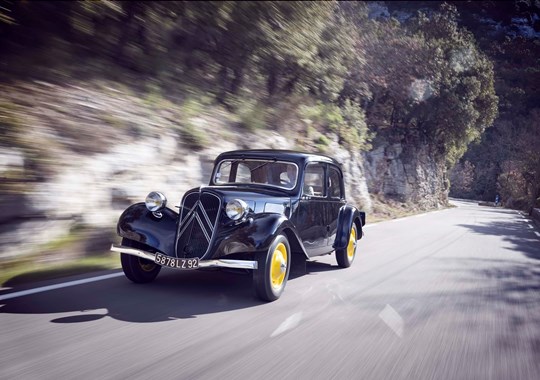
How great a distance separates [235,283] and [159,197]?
1396 millimetres

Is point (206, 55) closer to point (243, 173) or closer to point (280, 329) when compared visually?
point (243, 173)

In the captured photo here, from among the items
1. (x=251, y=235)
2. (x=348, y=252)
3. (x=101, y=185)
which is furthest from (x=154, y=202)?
(x=348, y=252)

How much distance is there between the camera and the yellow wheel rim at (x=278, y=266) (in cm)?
486

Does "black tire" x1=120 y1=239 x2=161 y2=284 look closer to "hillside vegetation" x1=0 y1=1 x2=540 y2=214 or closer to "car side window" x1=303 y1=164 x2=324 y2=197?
"hillside vegetation" x1=0 y1=1 x2=540 y2=214

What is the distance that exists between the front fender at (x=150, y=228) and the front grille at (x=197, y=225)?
121mm

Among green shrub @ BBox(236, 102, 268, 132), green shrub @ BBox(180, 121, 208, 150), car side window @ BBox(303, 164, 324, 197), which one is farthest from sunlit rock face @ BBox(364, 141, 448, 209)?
car side window @ BBox(303, 164, 324, 197)

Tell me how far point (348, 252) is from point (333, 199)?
3.37 ft

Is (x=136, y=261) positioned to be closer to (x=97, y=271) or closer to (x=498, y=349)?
(x=97, y=271)

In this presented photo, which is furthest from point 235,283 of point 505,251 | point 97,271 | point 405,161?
point 405,161

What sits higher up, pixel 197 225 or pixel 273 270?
pixel 197 225

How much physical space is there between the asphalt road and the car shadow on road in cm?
1

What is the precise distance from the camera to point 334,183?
6.79 m

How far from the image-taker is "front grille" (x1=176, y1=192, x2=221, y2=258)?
485cm

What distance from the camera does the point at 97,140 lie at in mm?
7422
